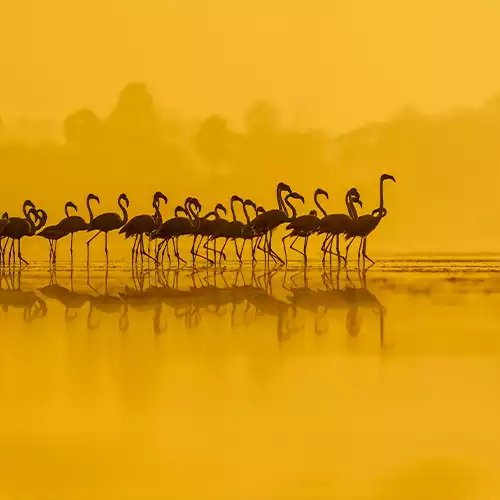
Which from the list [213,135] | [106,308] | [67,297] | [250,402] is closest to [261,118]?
[213,135]

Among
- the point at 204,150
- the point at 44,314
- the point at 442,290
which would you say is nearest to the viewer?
the point at 44,314

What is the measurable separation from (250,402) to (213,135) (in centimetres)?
1322

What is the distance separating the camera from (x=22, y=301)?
6617mm

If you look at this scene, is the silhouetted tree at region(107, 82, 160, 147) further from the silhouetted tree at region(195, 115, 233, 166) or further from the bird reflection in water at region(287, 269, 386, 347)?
the bird reflection in water at region(287, 269, 386, 347)

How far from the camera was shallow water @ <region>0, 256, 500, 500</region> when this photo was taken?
2.17 metres

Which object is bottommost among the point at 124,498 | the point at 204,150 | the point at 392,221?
the point at 124,498

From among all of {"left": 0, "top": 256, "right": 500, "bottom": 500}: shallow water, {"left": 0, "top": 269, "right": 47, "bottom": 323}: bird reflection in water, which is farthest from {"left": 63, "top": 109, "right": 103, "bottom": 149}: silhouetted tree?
{"left": 0, "top": 256, "right": 500, "bottom": 500}: shallow water

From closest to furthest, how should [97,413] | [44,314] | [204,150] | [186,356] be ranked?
1. [97,413]
2. [186,356]
3. [44,314]
4. [204,150]

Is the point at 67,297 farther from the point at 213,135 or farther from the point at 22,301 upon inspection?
the point at 213,135

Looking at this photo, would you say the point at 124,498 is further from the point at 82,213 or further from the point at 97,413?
the point at 82,213

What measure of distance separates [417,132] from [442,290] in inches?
355

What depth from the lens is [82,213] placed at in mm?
16234

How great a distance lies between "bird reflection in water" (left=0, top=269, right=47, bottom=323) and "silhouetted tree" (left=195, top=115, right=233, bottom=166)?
7.40m

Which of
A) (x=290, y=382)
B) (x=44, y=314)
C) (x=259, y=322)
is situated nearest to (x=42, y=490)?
(x=290, y=382)
